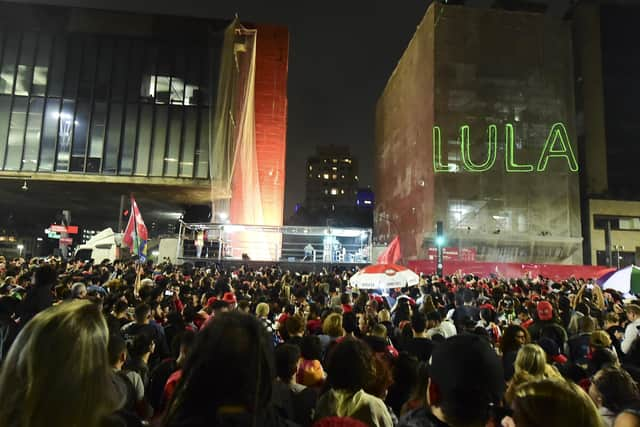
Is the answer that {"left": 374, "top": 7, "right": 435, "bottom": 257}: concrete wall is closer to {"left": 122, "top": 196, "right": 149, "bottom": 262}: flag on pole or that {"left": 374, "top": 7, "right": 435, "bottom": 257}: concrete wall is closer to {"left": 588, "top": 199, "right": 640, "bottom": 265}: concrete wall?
{"left": 588, "top": 199, "right": 640, "bottom": 265}: concrete wall

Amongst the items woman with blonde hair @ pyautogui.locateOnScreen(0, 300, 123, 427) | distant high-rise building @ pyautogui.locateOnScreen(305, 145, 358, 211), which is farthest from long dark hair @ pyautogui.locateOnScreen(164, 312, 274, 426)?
distant high-rise building @ pyautogui.locateOnScreen(305, 145, 358, 211)

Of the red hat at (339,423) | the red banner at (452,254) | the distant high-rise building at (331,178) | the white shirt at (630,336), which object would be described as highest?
the distant high-rise building at (331,178)

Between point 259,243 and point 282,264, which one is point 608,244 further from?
point 282,264

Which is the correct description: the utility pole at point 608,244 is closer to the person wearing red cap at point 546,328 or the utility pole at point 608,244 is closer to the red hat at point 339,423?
the person wearing red cap at point 546,328

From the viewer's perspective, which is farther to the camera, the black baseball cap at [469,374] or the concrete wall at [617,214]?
the concrete wall at [617,214]

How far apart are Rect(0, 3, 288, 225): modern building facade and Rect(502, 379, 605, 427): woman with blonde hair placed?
3056cm

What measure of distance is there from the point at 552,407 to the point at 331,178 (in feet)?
451

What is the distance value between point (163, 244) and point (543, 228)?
3053 centimetres

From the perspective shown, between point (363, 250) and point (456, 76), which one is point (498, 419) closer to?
point (363, 250)

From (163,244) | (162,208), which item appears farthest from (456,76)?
(162,208)

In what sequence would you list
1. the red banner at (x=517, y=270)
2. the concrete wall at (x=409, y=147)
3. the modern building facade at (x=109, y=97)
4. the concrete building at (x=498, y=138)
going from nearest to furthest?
the red banner at (x=517, y=270) → the modern building facade at (x=109, y=97) → the concrete building at (x=498, y=138) → the concrete wall at (x=409, y=147)

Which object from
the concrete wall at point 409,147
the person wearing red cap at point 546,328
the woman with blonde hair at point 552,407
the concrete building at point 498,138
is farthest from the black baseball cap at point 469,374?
the concrete wall at point 409,147

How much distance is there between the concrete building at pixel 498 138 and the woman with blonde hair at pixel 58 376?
34756 millimetres

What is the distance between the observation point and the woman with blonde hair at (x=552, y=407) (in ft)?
5.93
